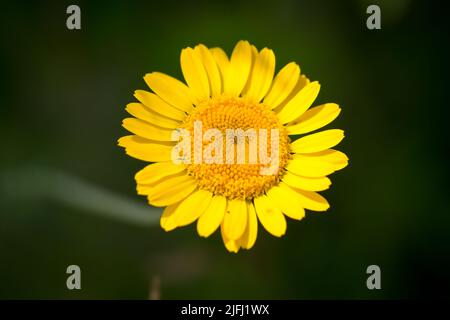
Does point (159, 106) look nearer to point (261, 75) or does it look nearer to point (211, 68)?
point (211, 68)

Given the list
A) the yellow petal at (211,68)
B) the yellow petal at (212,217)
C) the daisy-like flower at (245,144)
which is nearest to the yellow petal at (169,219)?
the daisy-like flower at (245,144)

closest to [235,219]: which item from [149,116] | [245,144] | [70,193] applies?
[245,144]

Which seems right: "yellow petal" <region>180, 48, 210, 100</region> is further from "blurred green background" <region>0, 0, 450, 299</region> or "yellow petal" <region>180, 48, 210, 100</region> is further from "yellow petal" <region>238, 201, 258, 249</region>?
"blurred green background" <region>0, 0, 450, 299</region>

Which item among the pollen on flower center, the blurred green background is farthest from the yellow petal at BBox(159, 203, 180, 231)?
the blurred green background

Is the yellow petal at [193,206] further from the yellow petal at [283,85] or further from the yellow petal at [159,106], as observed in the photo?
the yellow petal at [283,85]
